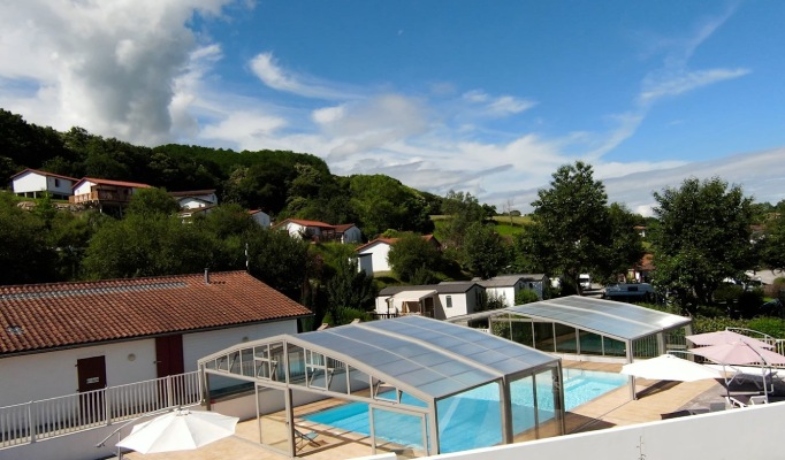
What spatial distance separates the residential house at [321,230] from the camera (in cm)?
5996

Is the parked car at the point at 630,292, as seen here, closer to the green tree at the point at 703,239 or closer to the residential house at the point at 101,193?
the green tree at the point at 703,239

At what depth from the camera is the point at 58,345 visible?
13906 mm

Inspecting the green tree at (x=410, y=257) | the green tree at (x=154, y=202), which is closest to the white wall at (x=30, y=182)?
the green tree at (x=154, y=202)

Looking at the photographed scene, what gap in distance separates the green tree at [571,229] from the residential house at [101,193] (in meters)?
43.3

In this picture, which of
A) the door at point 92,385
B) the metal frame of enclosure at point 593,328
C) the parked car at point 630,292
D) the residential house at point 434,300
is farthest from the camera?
the parked car at point 630,292

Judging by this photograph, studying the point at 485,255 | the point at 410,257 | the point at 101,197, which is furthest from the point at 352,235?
the point at 101,197

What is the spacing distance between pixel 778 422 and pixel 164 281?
733 inches

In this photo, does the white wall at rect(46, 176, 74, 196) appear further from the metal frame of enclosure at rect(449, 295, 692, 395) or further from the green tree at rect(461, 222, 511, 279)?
the metal frame of enclosure at rect(449, 295, 692, 395)

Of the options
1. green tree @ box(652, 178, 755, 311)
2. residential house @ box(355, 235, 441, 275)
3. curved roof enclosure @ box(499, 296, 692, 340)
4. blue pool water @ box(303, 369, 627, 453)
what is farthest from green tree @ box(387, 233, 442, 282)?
blue pool water @ box(303, 369, 627, 453)

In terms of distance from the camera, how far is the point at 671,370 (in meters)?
11.7

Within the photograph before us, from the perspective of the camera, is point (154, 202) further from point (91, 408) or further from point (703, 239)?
point (703, 239)

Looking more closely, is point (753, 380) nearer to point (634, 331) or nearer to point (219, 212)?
point (634, 331)

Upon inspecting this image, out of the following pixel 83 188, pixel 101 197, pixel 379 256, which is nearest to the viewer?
pixel 379 256

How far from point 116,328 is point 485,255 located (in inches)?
1537
